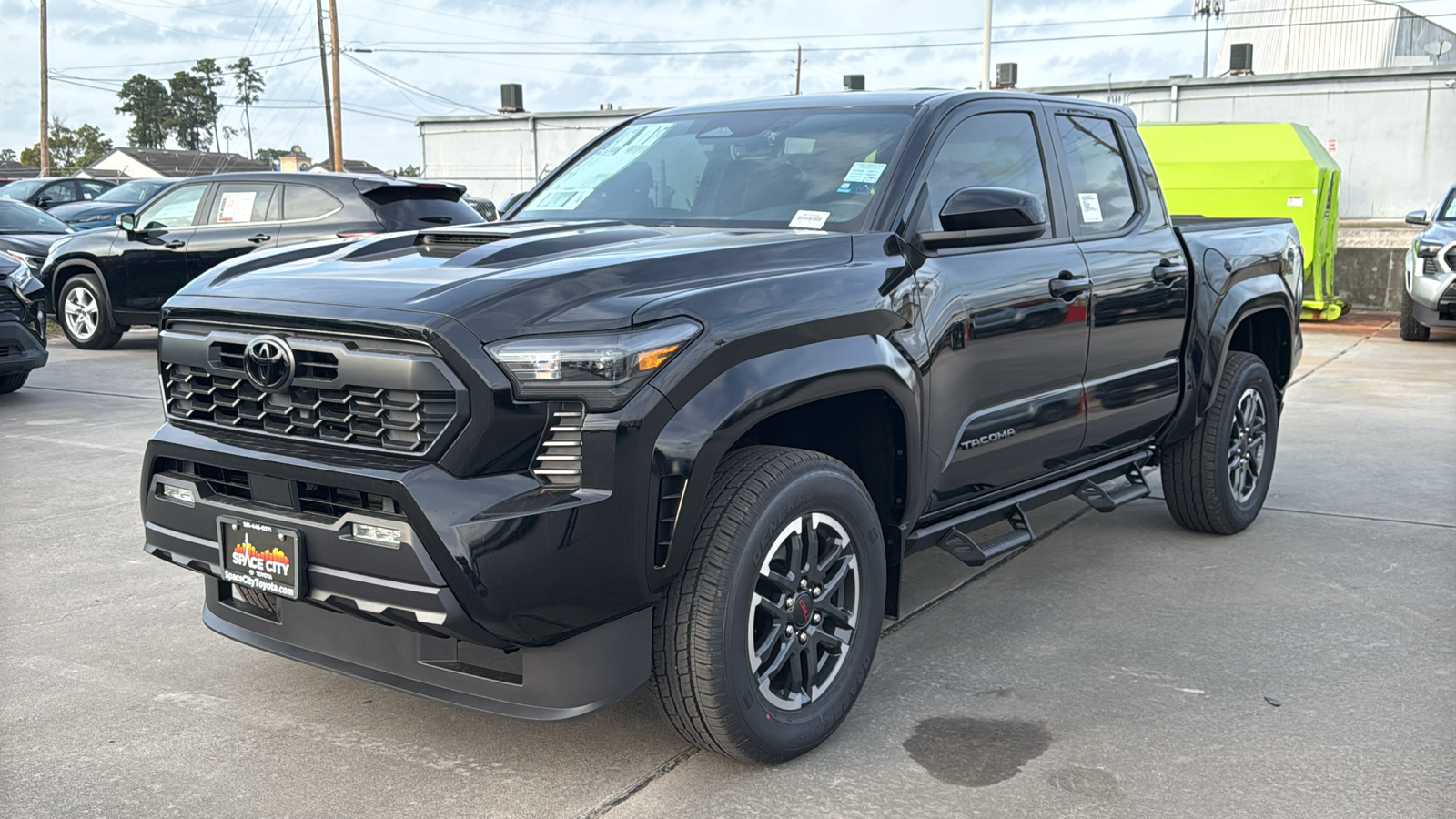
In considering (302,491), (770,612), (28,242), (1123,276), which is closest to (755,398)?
(770,612)

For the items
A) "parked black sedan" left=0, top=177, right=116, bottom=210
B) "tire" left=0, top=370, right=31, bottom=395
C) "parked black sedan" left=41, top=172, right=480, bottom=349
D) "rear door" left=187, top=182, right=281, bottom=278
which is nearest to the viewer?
"tire" left=0, top=370, right=31, bottom=395

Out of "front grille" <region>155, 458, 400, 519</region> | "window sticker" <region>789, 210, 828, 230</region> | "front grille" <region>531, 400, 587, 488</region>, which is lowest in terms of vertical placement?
"front grille" <region>155, 458, 400, 519</region>

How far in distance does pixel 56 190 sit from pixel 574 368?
2510cm

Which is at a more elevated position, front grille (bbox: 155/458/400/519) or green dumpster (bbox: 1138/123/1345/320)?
green dumpster (bbox: 1138/123/1345/320)

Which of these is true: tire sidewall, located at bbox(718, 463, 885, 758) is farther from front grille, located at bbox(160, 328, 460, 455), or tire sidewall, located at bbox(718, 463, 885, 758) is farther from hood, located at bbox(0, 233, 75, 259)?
hood, located at bbox(0, 233, 75, 259)

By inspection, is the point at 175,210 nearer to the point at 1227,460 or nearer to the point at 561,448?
the point at 1227,460

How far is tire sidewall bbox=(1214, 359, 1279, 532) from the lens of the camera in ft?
18.2

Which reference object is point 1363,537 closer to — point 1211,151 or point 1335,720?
point 1335,720

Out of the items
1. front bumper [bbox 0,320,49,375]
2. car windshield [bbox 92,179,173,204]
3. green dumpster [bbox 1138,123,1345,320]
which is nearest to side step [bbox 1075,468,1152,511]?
front bumper [bbox 0,320,49,375]

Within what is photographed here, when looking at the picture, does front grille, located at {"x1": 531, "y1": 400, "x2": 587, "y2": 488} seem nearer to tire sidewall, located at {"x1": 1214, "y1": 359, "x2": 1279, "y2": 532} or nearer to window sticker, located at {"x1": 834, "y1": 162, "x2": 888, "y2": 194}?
window sticker, located at {"x1": 834, "y1": 162, "x2": 888, "y2": 194}

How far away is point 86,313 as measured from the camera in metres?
12.7

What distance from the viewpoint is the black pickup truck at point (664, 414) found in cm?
287

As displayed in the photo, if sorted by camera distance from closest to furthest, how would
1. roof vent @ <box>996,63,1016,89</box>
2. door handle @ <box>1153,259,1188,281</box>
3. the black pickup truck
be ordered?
1. the black pickup truck
2. door handle @ <box>1153,259,1188,281</box>
3. roof vent @ <box>996,63,1016,89</box>

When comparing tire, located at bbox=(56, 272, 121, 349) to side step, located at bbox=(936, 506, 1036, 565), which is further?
tire, located at bbox=(56, 272, 121, 349)
